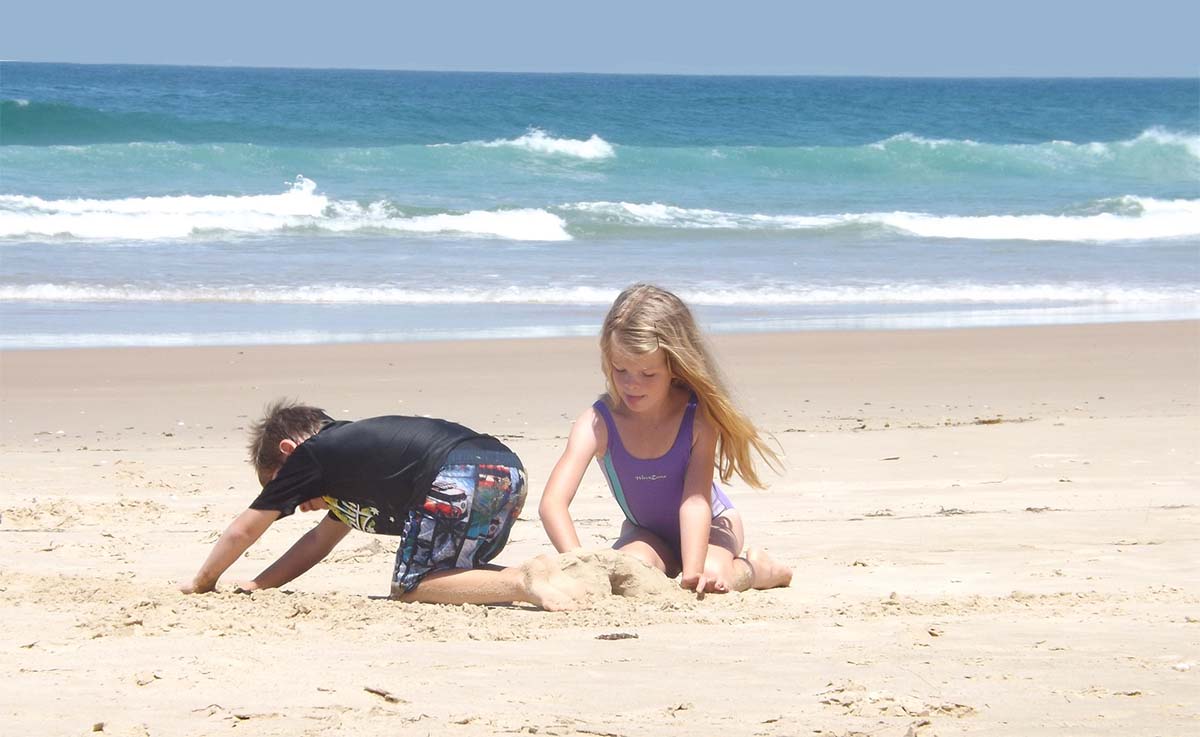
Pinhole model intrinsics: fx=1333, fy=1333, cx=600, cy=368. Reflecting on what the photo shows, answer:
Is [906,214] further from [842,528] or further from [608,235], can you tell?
[842,528]

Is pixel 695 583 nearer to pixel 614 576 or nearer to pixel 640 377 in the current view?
pixel 614 576

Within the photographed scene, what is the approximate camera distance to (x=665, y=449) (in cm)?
405

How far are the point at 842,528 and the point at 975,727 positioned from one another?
98.2 inches

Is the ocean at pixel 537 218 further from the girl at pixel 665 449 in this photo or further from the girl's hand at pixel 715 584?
the girl's hand at pixel 715 584

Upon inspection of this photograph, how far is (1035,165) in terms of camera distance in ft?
108

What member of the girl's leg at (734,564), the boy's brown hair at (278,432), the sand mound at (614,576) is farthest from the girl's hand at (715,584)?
the boy's brown hair at (278,432)

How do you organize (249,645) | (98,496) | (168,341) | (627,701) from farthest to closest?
(168,341)
(98,496)
(249,645)
(627,701)

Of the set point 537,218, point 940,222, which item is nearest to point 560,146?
point 537,218

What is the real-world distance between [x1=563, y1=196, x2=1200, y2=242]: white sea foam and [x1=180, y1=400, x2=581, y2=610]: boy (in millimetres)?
16290

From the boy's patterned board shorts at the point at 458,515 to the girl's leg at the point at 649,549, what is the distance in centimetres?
42

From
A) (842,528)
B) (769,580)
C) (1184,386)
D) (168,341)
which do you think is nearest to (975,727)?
(769,580)

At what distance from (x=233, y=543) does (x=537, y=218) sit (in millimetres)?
16483

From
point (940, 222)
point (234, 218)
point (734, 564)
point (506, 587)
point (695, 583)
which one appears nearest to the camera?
point (506, 587)

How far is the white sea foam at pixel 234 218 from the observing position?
58.2ft
